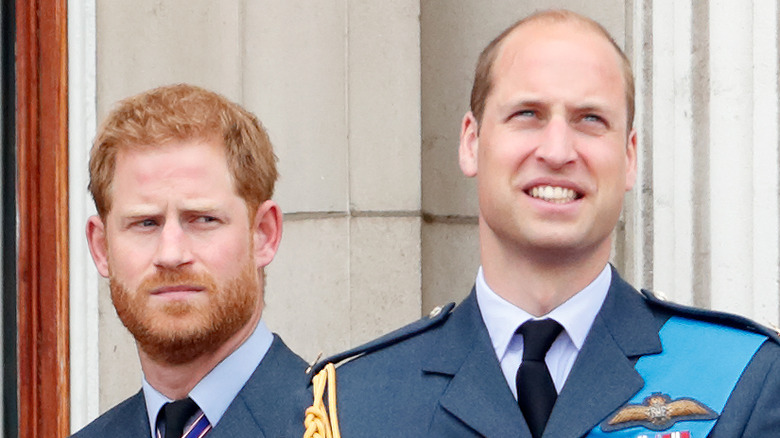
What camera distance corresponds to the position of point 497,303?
9.48ft

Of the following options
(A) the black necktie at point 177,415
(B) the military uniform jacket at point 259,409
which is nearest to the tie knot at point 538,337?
(B) the military uniform jacket at point 259,409

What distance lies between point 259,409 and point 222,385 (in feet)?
0.37

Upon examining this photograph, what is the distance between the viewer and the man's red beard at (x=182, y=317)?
332 cm

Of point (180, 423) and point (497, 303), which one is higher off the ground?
point (497, 303)

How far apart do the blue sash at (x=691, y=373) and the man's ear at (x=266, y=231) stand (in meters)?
1.13

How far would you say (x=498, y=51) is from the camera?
2994mm

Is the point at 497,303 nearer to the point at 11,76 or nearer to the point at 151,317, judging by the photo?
Answer: the point at 151,317

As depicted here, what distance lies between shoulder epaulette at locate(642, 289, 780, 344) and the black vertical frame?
8.69 feet

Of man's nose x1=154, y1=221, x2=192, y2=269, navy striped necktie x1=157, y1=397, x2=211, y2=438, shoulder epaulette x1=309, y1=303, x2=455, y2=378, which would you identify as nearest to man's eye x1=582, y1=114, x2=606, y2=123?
shoulder epaulette x1=309, y1=303, x2=455, y2=378

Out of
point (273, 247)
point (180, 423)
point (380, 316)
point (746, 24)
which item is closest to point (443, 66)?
point (380, 316)

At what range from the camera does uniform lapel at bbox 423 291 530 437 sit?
276 cm

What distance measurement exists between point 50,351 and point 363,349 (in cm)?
211

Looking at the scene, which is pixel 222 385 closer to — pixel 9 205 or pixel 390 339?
pixel 390 339

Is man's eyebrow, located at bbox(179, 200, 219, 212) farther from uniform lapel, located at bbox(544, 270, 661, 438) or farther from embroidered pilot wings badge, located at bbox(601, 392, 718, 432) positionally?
embroidered pilot wings badge, located at bbox(601, 392, 718, 432)
